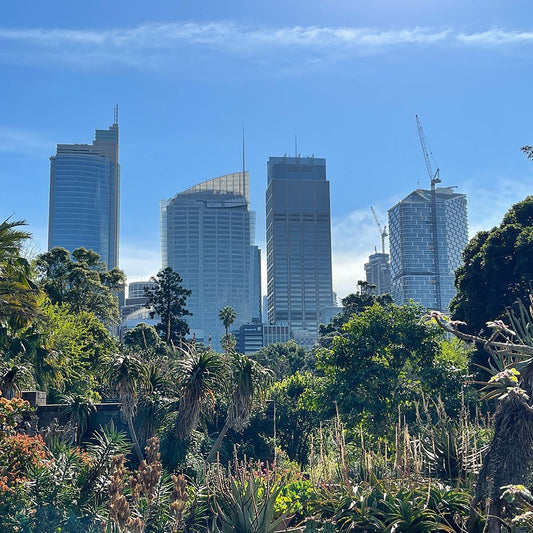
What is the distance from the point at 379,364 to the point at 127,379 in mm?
8969

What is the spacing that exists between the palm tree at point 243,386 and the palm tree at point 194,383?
724 mm

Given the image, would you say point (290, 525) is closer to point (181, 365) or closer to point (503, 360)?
point (503, 360)

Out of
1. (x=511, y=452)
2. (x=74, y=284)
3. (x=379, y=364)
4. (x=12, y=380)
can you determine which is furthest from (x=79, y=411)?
(x=74, y=284)

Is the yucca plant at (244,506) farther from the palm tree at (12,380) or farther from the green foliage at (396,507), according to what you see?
the palm tree at (12,380)

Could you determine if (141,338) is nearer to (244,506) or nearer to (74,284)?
(74,284)

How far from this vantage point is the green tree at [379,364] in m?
22.8

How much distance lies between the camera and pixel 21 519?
35.2ft

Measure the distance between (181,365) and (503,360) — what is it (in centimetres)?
1287

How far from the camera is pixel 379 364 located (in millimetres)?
23172

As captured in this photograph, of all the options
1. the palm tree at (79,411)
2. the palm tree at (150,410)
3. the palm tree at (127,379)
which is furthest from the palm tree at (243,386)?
the palm tree at (79,411)

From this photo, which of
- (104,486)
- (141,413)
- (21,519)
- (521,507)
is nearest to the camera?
(521,507)

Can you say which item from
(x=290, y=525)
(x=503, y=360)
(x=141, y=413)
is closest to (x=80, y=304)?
(x=141, y=413)

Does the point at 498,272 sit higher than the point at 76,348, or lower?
higher

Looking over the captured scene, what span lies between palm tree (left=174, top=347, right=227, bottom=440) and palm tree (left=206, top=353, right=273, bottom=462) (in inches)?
28.5
